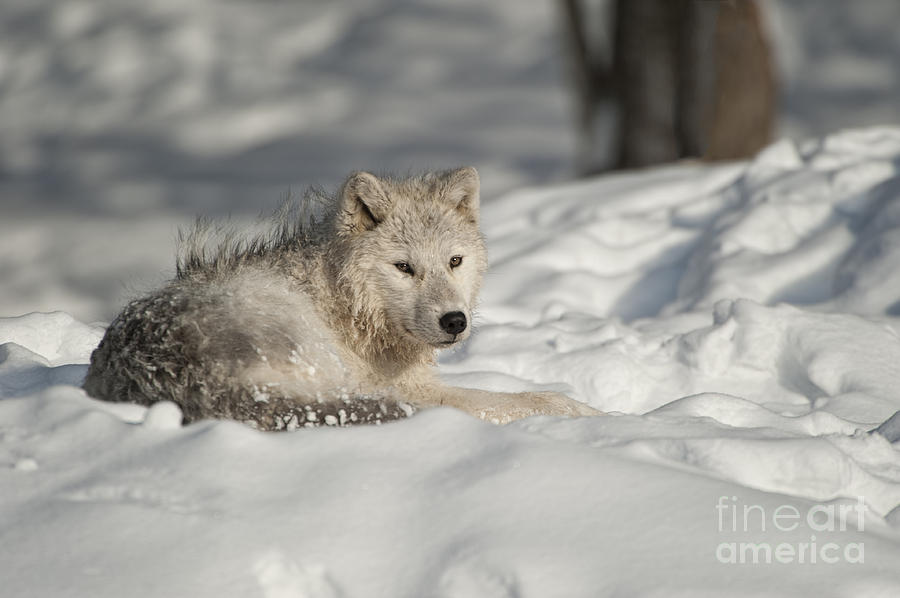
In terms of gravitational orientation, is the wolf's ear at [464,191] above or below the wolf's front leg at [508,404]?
above

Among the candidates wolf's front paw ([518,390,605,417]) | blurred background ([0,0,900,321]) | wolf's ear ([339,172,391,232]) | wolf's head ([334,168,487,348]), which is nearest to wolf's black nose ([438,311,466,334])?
wolf's head ([334,168,487,348])

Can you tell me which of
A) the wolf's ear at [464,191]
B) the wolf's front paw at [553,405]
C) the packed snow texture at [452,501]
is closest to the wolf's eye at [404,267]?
the wolf's ear at [464,191]


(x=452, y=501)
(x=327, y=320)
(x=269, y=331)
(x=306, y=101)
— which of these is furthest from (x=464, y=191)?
(x=306, y=101)

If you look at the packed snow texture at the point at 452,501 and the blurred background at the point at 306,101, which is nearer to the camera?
the packed snow texture at the point at 452,501

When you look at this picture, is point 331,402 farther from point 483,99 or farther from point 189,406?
point 483,99

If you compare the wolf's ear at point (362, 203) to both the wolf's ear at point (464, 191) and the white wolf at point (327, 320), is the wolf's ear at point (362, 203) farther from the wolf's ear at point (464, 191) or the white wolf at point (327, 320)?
the wolf's ear at point (464, 191)

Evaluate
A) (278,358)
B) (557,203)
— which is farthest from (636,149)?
(278,358)

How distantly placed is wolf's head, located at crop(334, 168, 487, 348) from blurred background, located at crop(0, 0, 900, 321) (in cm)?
705

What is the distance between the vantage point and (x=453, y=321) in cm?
435

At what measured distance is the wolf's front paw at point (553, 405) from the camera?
4168 millimetres

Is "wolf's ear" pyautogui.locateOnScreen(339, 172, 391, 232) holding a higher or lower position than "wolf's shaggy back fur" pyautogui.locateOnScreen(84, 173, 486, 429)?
higher

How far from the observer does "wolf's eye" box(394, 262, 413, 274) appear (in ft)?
15.1

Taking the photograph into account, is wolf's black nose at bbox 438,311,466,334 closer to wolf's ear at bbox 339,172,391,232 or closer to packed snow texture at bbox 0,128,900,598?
wolf's ear at bbox 339,172,391,232

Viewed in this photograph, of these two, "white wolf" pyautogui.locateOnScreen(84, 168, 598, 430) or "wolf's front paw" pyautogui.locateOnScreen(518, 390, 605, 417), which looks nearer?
"white wolf" pyautogui.locateOnScreen(84, 168, 598, 430)
